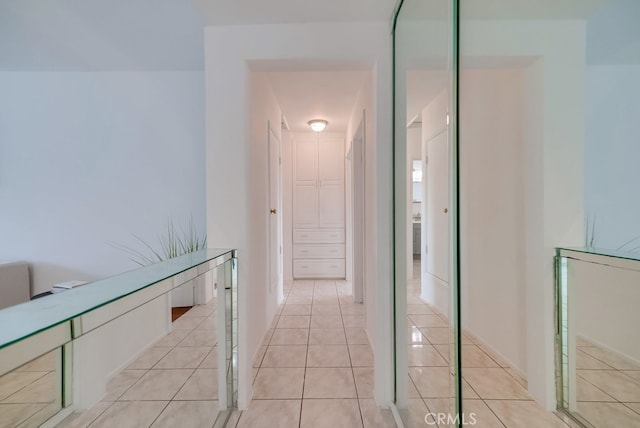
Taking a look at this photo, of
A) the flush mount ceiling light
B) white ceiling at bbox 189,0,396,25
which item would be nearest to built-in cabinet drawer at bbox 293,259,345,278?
the flush mount ceiling light

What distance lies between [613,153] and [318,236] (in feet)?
13.8

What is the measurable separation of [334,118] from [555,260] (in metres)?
3.36

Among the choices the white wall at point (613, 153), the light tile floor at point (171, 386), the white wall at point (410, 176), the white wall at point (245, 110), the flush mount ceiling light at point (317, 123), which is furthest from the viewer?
the flush mount ceiling light at point (317, 123)

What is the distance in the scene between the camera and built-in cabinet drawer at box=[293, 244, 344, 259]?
15.4ft

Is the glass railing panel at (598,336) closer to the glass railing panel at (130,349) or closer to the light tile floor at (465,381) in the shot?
the light tile floor at (465,381)

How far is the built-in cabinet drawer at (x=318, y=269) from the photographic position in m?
4.69

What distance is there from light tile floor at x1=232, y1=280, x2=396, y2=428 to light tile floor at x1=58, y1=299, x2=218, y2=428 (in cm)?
33

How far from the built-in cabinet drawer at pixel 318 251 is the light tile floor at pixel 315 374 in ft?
4.57

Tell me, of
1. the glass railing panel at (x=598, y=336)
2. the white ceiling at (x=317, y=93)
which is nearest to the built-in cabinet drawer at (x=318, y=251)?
the white ceiling at (x=317, y=93)

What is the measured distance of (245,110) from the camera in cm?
170

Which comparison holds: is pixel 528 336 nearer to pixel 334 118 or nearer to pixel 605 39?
pixel 605 39

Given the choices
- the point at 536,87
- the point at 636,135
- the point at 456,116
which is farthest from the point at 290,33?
the point at 636,135

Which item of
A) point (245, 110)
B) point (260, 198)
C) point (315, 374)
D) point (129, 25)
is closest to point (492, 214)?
point (245, 110)

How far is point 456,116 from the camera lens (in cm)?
92
